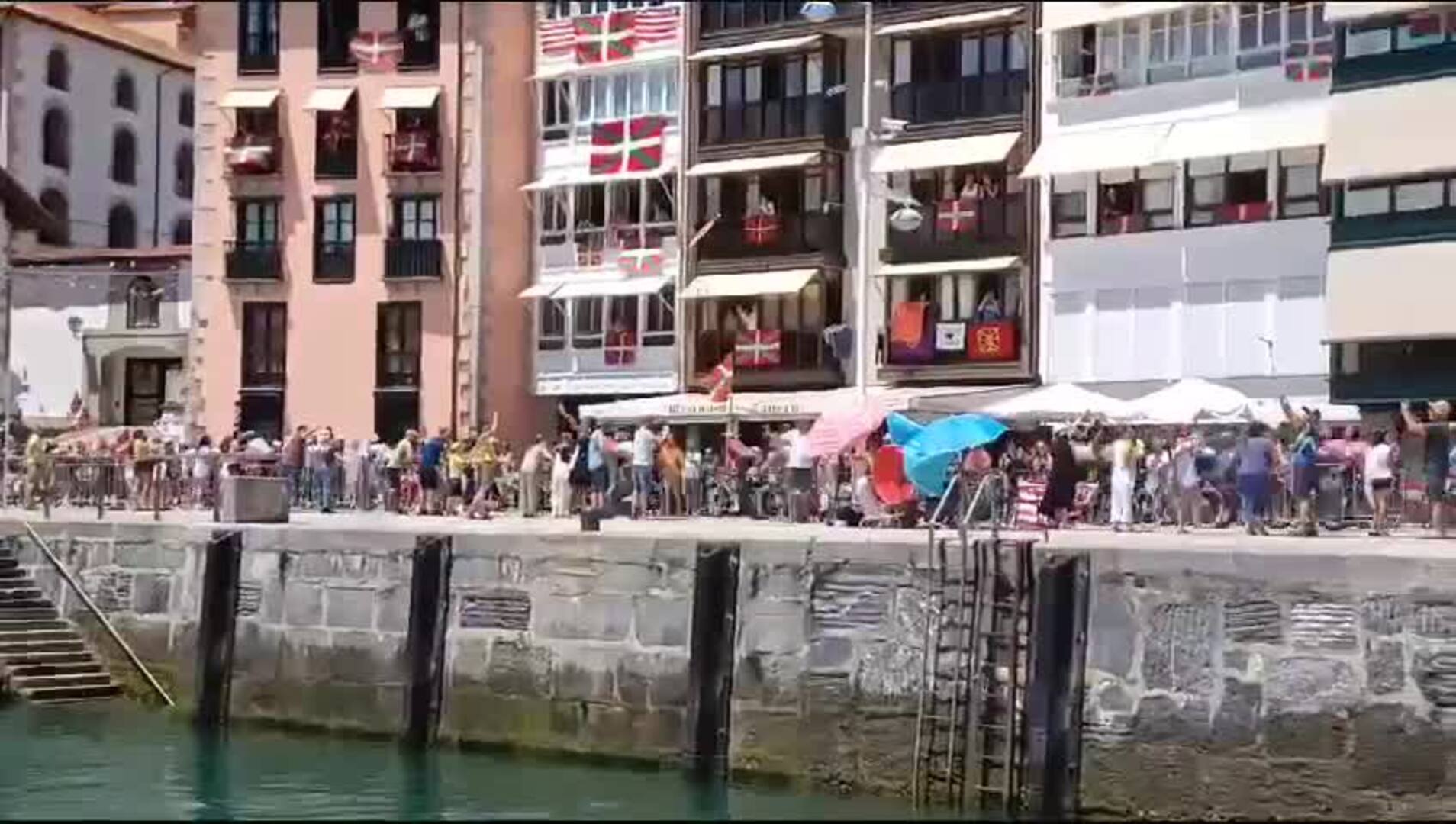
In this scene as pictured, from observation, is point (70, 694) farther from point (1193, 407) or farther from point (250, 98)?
point (250, 98)

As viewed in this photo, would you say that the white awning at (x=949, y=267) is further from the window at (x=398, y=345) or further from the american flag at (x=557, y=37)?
the window at (x=398, y=345)

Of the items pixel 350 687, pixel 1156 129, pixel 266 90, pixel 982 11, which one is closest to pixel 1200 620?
pixel 350 687

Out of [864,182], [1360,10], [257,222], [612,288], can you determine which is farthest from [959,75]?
[257,222]

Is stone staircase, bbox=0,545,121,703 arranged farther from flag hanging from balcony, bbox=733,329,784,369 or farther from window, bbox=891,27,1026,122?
window, bbox=891,27,1026,122

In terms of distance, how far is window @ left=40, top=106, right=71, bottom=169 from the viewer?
2923 inches

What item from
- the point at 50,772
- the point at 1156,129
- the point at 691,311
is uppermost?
the point at 1156,129

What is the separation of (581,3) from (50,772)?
36800 mm

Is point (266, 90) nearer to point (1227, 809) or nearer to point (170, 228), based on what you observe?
point (170, 228)

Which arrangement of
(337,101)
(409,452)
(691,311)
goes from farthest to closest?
1. (337,101)
2. (691,311)
3. (409,452)

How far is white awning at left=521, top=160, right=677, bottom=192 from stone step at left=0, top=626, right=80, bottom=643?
26437mm

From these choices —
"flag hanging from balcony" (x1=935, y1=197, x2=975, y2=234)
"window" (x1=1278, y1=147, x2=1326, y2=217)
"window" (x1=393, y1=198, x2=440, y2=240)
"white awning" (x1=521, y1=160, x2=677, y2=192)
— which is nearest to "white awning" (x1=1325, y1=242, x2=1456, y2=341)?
"window" (x1=1278, y1=147, x2=1326, y2=217)

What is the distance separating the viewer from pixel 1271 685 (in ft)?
79.5

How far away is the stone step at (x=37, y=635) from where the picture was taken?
3522 cm

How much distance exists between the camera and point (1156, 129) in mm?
49531
